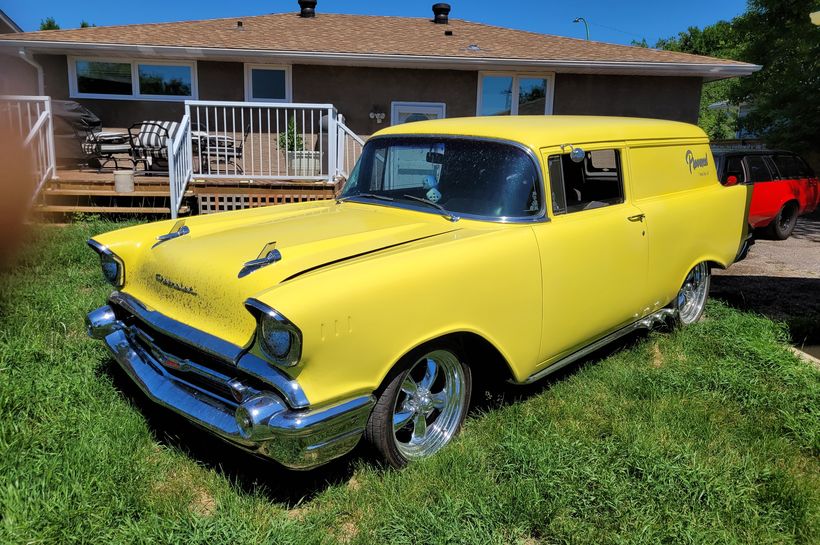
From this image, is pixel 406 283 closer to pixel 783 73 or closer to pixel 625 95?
pixel 625 95

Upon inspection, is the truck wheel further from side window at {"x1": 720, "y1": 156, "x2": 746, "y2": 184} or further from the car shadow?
side window at {"x1": 720, "y1": 156, "x2": 746, "y2": 184}

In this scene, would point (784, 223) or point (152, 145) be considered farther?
point (784, 223)

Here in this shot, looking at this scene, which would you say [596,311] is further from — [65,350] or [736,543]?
[65,350]

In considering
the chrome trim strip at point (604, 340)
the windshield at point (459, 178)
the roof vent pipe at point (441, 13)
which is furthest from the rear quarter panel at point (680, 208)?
the roof vent pipe at point (441, 13)

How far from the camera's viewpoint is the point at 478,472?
286 centimetres

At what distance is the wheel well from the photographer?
2705 millimetres

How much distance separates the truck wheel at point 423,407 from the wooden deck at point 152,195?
21.2 feet

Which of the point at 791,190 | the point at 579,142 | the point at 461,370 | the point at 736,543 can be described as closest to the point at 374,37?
the point at 791,190

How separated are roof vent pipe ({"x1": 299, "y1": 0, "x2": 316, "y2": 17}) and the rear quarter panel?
11.9 metres

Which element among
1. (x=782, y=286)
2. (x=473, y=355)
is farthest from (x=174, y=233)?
(x=782, y=286)

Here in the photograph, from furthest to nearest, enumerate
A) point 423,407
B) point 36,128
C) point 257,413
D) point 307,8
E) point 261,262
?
1. point 307,8
2. point 36,128
3. point 423,407
4. point 261,262
5. point 257,413

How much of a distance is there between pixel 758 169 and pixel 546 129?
290 inches

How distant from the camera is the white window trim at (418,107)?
12.5m

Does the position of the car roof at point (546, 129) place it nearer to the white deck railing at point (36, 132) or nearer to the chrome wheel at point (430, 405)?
the chrome wheel at point (430, 405)
